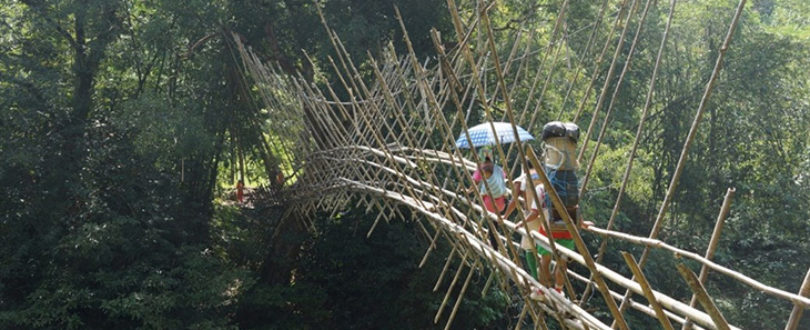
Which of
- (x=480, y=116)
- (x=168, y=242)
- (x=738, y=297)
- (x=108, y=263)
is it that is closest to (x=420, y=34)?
(x=480, y=116)

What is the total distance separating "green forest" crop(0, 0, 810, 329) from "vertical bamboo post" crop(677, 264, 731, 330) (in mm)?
3012

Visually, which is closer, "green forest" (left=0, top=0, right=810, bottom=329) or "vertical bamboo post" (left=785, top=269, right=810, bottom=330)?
"vertical bamboo post" (left=785, top=269, right=810, bottom=330)

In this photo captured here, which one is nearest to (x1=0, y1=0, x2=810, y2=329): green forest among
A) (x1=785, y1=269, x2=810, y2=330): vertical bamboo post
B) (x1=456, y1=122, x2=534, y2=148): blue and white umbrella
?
(x1=456, y1=122, x2=534, y2=148): blue and white umbrella

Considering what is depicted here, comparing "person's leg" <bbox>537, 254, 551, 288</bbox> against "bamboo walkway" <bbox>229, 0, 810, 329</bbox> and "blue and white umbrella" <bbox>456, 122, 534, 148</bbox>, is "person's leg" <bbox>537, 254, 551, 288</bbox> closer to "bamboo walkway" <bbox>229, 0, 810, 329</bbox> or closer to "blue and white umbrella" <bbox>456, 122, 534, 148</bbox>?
"bamboo walkway" <bbox>229, 0, 810, 329</bbox>

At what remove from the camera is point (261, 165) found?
6785mm

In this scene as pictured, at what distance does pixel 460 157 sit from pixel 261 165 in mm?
5022

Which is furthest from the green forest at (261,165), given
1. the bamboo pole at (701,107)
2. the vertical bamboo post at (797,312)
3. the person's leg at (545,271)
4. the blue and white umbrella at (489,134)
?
the vertical bamboo post at (797,312)

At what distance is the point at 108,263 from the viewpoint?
192 inches

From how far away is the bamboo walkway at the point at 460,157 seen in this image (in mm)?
1258

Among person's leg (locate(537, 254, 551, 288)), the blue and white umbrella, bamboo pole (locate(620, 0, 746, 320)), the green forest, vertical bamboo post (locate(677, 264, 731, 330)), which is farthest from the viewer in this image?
the green forest

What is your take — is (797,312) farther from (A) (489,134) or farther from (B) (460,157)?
(A) (489,134)

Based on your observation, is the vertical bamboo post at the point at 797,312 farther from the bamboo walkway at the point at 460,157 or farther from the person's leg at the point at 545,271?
the person's leg at the point at 545,271

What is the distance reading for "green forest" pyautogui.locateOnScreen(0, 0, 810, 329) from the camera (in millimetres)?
4820

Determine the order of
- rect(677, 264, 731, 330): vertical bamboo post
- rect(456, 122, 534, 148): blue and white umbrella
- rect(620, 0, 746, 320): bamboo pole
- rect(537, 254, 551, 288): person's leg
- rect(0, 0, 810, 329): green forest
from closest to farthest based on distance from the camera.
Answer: rect(677, 264, 731, 330): vertical bamboo post < rect(620, 0, 746, 320): bamboo pole < rect(537, 254, 551, 288): person's leg < rect(456, 122, 534, 148): blue and white umbrella < rect(0, 0, 810, 329): green forest
